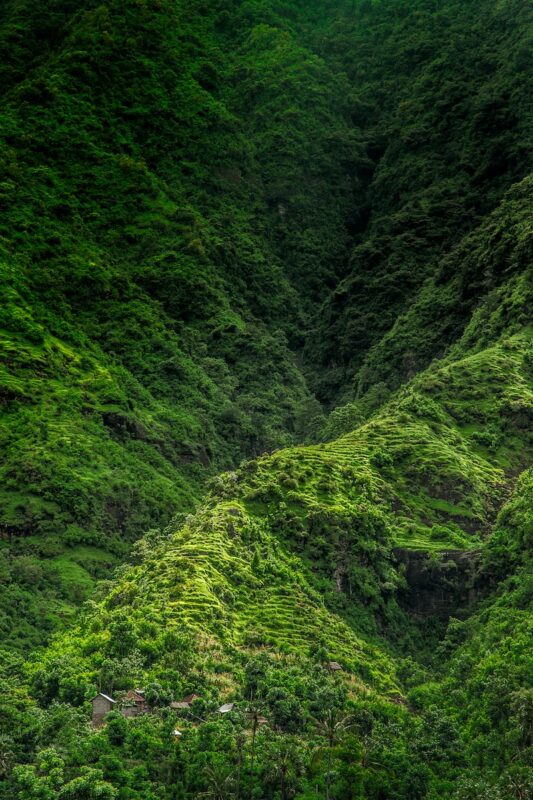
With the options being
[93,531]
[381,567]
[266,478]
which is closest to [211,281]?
[93,531]

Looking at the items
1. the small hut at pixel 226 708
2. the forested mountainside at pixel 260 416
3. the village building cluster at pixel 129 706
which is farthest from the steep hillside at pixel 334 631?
the village building cluster at pixel 129 706

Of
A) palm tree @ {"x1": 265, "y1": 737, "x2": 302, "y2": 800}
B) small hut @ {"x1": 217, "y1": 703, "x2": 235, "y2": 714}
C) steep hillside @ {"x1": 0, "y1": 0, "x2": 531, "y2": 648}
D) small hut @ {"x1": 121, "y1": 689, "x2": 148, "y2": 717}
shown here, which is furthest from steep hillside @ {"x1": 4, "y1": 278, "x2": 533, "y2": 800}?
steep hillside @ {"x1": 0, "y1": 0, "x2": 531, "y2": 648}

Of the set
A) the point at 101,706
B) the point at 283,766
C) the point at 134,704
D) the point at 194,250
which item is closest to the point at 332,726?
the point at 283,766

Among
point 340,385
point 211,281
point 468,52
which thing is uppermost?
point 468,52

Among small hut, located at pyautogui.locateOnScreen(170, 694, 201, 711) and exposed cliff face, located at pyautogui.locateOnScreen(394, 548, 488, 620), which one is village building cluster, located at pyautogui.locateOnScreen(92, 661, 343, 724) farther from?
exposed cliff face, located at pyautogui.locateOnScreen(394, 548, 488, 620)

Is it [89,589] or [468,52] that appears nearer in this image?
[89,589]

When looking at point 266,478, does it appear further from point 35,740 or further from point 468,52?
point 468,52

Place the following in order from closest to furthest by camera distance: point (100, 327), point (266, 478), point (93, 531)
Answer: point (266, 478) → point (93, 531) → point (100, 327)
